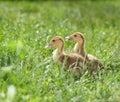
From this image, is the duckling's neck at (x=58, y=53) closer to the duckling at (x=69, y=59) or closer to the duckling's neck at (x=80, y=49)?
the duckling at (x=69, y=59)

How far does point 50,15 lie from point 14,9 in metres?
1.47

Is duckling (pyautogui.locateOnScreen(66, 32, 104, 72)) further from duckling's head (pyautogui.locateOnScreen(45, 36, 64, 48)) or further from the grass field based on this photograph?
duckling's head (pyautogui.locateOnScreen(45, 36, 64, 48))

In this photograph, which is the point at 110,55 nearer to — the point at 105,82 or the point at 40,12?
the point at 105,82

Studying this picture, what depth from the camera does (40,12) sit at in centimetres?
1514

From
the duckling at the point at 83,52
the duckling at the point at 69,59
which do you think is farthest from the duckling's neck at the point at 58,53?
the duckling at the point at 83,52

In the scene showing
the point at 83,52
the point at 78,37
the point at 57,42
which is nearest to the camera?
the point at 57,42

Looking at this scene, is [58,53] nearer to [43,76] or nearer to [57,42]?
[57,42]

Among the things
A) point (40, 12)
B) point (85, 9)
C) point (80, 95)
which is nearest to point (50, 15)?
point (40, 12)

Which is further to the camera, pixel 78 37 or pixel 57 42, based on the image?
pixel 78 37

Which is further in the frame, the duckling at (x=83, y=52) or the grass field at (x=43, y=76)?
the duckling at (x=83, y=52)

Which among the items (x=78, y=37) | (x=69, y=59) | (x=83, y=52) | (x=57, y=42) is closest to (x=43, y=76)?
(x=69, y=59)

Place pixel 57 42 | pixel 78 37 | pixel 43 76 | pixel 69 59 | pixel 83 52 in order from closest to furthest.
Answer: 1. pixel 43 76
2. pixel 69 59
3. pixel 57 42
4. pixel 83 52
5. pixel 78 37

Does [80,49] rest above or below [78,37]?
below

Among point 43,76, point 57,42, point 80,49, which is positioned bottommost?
point 43,76
